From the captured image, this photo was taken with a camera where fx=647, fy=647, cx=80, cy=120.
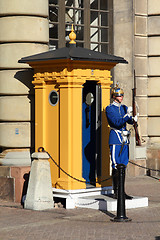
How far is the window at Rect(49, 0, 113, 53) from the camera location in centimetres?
1386

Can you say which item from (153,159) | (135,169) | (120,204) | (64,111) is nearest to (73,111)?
(64,111)

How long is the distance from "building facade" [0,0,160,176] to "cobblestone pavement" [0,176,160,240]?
5.20 ft

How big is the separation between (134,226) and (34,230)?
1.42m

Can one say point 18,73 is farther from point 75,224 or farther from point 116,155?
point 75,224

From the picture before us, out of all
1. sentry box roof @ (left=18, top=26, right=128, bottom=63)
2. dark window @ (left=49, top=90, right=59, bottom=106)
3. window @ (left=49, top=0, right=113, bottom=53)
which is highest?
window @ (left=49, top=0, right=113, bottom=53)

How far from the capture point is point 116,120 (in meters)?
10.7

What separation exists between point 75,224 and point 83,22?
20.6 feet

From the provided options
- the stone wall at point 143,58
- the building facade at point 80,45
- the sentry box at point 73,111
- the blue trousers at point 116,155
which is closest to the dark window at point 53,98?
the sentry box at point 73,111

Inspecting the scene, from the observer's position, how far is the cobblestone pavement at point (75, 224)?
8.54m

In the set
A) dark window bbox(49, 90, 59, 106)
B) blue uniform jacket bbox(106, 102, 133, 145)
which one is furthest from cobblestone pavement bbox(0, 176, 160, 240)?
dark window bbox(49, 90, 59, 106)

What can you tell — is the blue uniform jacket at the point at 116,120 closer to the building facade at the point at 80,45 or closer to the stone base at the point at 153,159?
the building facade at the point at 80,45

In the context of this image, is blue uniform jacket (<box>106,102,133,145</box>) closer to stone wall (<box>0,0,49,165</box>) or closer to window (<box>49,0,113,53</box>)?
stone wall (<box>0,0,49,165</box>)

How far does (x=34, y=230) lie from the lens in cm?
891

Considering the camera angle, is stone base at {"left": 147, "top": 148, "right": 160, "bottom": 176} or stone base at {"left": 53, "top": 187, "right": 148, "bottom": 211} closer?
stone base at {"left": 53, "top": 187, "right": 148, "bottom": 211}
